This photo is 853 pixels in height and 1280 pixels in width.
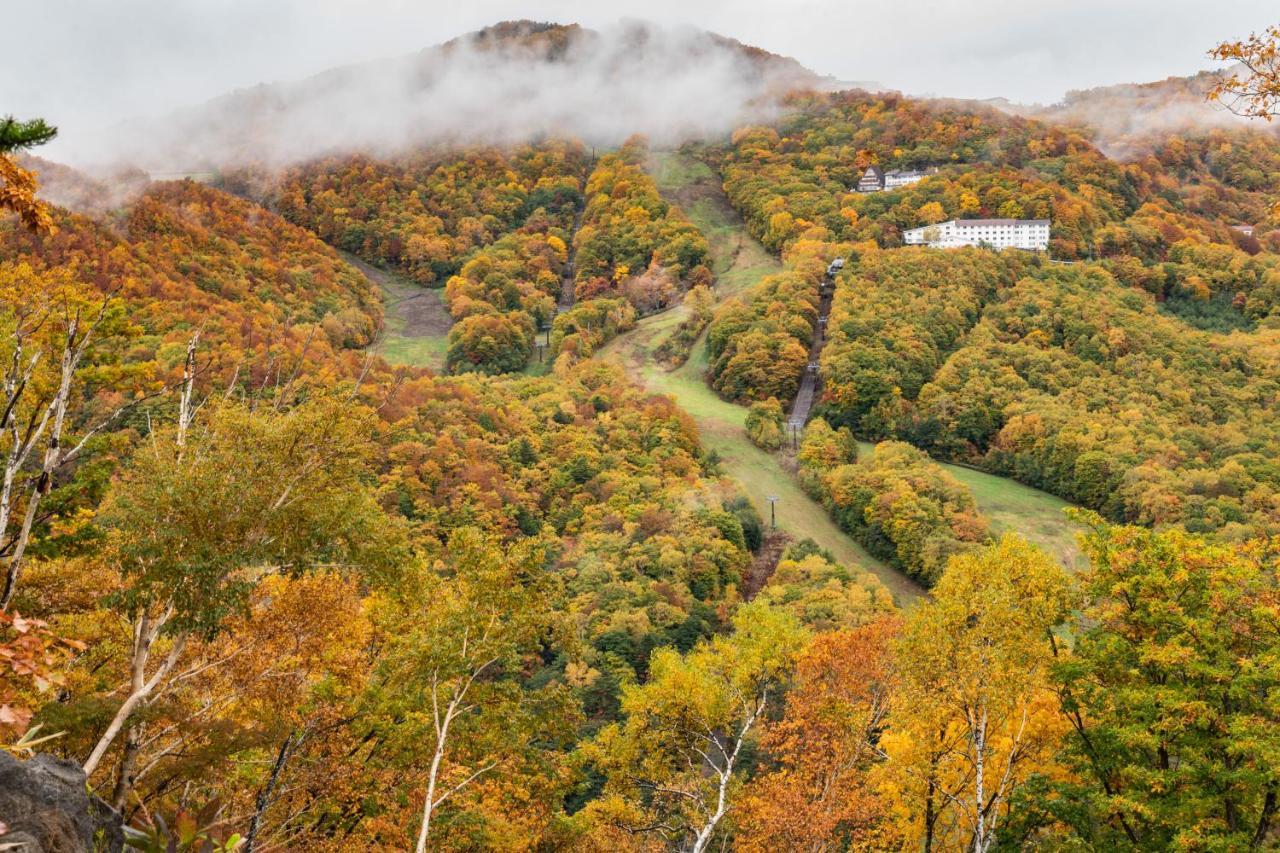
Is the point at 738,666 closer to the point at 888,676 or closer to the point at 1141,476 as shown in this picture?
the point at 888,676

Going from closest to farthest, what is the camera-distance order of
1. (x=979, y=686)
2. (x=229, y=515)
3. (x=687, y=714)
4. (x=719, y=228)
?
(x=229, y=515)
(x=979, y=686)
(x=687, y=714)
(x=719, y=228)

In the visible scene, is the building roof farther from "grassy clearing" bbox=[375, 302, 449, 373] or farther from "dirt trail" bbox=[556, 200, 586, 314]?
"grassy clearing" bbox=[375, 302, 449, 373]

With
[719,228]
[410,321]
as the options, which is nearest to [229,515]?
[410,321]

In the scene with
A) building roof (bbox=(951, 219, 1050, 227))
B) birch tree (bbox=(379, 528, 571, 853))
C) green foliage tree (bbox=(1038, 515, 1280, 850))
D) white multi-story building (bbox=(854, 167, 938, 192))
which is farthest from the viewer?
white multi-story building (bbox=(854, 167, 938, 192))

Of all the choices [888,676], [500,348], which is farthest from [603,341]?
[888,676]

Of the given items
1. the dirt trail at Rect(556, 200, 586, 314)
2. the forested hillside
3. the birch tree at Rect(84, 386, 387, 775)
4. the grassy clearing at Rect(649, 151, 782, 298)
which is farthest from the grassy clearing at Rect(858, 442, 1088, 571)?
the dirt trail at Rect(556, 200, 586, 314)

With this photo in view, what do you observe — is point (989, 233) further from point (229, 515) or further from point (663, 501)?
point (229, 515)
